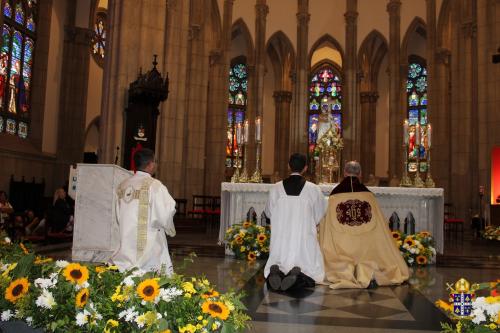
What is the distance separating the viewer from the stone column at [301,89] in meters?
26.3

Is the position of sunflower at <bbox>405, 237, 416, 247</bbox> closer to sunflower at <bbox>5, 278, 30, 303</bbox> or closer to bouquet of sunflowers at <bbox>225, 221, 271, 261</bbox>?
bouquet of sunflowers at <bbox>225, 221, 271, 261</bbox>

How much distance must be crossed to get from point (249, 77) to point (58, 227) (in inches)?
712

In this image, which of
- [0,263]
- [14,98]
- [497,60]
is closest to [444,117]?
[497,60]

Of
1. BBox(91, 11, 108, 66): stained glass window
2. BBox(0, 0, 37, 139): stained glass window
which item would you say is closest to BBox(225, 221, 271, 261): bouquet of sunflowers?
BBox(0, 0, 37, 139): stained glass window

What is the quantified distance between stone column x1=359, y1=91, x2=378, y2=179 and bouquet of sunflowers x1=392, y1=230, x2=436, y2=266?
20312mm

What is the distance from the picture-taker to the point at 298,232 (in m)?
Answer: 6.77

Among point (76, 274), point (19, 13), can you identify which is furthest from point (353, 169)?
point (19, 13)

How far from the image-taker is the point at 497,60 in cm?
1073

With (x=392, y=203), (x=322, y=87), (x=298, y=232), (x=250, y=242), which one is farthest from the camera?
(x=322, y=87)

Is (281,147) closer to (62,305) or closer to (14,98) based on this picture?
(14,98)

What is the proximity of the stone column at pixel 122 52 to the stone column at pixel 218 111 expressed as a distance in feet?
34.0

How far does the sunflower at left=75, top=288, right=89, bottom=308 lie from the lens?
2.81 meters

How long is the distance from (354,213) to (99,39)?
1919 centimetres

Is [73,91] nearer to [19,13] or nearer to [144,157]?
[19,13]
